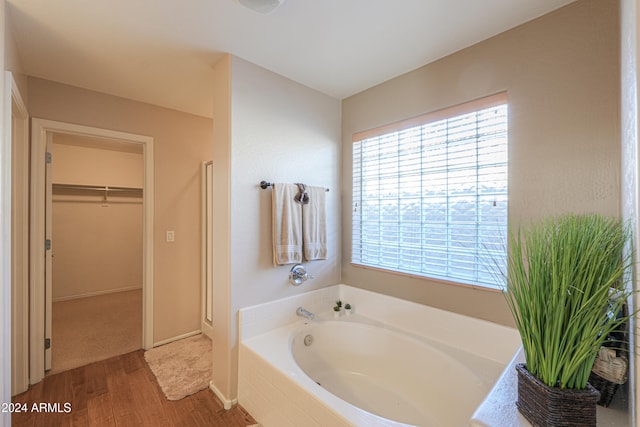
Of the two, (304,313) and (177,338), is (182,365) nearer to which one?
(177,338)

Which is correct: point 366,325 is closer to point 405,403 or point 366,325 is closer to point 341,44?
point 405,403

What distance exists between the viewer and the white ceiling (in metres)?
1.45

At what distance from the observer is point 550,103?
146 centimetres

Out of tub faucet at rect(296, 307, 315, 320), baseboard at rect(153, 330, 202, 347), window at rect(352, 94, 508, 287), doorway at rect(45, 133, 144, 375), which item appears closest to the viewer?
window at rect(352, 94, 508, 287)

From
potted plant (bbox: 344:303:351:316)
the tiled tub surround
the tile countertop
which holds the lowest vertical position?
the tiled tub surround

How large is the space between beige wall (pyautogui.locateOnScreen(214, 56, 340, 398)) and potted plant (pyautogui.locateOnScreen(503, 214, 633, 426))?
1596mm

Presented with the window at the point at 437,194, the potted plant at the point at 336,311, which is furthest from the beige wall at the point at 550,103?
the potted plant at the point at 336,311

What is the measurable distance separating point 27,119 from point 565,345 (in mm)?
3389

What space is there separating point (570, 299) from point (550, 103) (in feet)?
3.92

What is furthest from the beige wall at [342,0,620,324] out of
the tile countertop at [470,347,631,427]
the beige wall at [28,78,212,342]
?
the beige wall at [28,78,212,342]

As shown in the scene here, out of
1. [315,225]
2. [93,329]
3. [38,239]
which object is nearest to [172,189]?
[38,239]

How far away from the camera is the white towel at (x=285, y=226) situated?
204cm

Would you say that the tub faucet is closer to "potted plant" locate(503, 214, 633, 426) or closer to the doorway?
"potted plant" locate(503, 214, 633, 426)

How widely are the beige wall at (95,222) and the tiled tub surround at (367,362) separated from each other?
3.59 m
